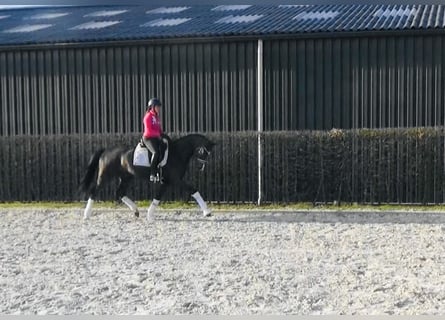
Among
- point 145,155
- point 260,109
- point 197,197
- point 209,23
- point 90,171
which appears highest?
point 209,23

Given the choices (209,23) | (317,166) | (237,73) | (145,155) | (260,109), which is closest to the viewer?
(145,155)

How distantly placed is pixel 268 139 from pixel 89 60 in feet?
17.5

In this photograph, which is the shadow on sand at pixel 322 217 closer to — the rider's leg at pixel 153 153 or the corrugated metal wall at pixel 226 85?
the rider's leg at pixel 153 153

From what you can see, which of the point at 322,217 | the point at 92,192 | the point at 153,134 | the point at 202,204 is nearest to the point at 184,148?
the point at 153,134

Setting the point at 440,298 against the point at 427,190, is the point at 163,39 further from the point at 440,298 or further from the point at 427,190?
the point at 440,298

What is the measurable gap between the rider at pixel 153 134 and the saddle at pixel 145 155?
10 cm

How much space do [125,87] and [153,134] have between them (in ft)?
14.1

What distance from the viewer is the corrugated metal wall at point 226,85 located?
47.3ft

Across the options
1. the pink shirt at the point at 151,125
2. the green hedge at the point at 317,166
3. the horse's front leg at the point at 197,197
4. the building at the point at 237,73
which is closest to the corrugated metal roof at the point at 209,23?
the building at the point at 237,73

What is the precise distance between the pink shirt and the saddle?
0.25 m

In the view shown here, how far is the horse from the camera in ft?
40.1

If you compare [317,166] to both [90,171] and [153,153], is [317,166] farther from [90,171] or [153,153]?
[90,171]

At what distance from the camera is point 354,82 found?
14641 mm

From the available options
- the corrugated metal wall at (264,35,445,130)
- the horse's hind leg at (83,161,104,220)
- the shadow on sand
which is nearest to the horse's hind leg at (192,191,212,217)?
the shadow on sand
